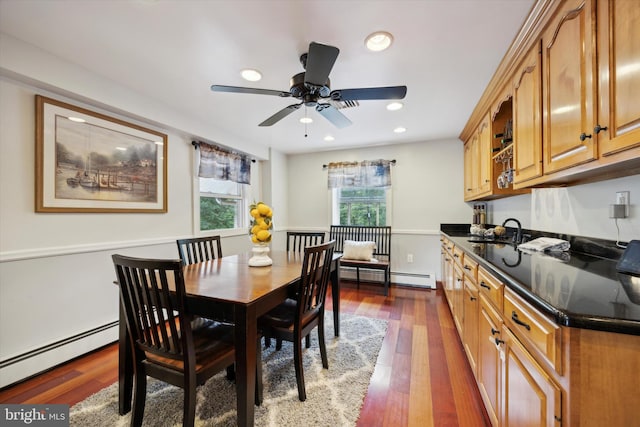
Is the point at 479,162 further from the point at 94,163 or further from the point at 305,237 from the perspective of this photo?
the point at 94,163

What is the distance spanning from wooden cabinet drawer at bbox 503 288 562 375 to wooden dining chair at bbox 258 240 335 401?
101cm

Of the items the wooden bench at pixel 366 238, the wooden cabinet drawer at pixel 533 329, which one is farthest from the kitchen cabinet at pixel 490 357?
the wooden bench at pixel 366 238

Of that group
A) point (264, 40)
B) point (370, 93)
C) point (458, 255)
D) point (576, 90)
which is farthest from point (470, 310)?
point (264, 40)

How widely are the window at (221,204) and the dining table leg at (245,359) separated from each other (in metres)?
2.49

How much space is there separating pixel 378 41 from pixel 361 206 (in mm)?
3105

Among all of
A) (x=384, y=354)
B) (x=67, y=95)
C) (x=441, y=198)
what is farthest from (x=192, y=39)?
(x=441, y=198)

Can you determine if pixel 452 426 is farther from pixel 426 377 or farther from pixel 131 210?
pixel 131 210

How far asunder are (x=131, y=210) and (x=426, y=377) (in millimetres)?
2944

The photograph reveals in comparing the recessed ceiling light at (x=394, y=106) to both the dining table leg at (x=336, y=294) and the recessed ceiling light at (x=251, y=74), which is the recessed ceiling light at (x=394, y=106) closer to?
the recessed ceiling light at (x=251, y=74)

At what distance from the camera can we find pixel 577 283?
1017 millimetres

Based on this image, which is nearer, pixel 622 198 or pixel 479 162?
pixel 622 198

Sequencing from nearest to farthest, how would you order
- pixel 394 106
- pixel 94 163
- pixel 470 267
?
1. pixel 470 267
2. pixel 94 163
3. pixel 394 106

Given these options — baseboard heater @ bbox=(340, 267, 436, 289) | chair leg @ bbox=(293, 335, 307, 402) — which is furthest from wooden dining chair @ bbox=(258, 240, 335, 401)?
baseboard heater @ bbox=(340, 267, 436, 289)

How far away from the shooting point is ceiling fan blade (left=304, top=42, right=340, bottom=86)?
1314 millimetres
